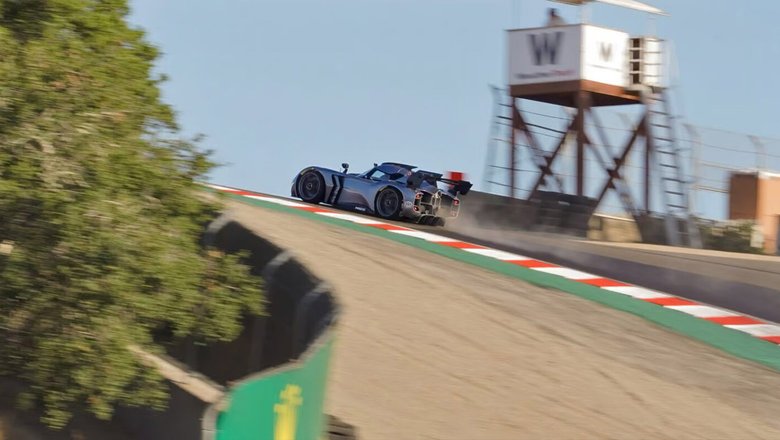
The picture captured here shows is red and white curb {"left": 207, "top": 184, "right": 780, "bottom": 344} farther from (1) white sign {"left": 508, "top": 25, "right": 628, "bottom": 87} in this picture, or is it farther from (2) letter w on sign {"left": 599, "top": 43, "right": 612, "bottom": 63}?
(2) letter w on sign {"left": 599, "top": 43, "right": 612, "bottom": 63}

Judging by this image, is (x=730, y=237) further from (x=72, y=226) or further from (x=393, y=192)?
(x=72, y=226)

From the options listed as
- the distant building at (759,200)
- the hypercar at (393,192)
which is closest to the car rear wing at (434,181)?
the hypercar at (393,192)

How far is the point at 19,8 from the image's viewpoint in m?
11.5

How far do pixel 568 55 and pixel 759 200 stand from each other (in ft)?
17.7

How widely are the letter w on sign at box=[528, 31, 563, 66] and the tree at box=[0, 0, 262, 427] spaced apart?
616 inches

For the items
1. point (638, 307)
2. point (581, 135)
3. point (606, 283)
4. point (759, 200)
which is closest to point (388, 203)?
point (606, 283)

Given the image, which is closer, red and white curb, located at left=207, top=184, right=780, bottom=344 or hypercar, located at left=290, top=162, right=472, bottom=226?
red and white curb, located at left=207, top=184, right=780, bottom=344

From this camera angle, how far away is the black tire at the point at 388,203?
20484 mm

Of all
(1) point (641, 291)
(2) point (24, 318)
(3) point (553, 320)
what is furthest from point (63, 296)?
(1) point (641, 291)

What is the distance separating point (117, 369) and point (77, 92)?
2.43 meters

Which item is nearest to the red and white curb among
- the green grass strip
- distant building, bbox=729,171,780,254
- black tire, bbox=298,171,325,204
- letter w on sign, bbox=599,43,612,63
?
the green grass strip

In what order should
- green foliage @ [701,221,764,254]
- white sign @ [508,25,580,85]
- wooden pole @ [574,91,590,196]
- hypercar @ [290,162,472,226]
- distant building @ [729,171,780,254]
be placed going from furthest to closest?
1. distant building @ [729,171,780,254]
2. white sign @ [508,25,580,85]
3. wooden pole @ [574,91,590,196]
4. green foliage @ [701,221,764,254]
5. hypercar @ [290,162,472,226]

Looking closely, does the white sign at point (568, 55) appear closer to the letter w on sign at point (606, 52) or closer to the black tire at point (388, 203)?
the letter w on sign at point (606, 52)

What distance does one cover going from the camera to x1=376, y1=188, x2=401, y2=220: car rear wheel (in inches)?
807
